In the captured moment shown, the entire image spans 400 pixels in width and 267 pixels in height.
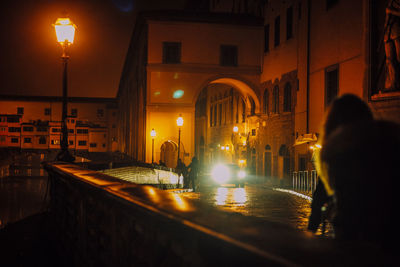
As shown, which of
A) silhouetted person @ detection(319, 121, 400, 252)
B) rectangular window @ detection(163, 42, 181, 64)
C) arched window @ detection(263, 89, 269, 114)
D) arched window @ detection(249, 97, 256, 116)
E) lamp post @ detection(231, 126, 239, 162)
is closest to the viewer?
silhouetted person @ detection(319, 121, 400, 252)

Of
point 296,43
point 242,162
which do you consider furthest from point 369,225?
point 242,162

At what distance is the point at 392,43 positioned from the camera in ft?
51.9

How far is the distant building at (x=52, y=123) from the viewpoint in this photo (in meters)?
112

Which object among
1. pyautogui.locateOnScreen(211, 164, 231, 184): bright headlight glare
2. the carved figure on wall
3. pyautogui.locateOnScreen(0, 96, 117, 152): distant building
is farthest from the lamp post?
pyautogui.locateOnScreen(0, 96, 117, 152): distant building

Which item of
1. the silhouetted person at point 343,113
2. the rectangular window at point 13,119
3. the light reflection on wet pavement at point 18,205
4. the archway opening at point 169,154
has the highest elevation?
the rectangular window at point 13,119

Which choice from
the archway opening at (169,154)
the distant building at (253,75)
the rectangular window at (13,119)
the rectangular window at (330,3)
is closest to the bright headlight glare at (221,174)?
the distant building at (253,75)

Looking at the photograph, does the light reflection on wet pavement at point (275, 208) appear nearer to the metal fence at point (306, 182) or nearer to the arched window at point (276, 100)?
the metal fence at point (306, 182)

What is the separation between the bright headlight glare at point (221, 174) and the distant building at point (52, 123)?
85373mm

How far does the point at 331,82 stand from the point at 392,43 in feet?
26.6

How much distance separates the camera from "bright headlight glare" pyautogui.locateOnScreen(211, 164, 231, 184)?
2731 cm

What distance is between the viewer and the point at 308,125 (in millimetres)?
26188

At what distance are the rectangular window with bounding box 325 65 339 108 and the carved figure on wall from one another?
6.89 metres

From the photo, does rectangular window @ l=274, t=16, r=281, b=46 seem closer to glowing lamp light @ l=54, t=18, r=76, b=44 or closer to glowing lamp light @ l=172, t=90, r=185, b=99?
glowing lamp light @ l=172, t=90, r=185, b=99

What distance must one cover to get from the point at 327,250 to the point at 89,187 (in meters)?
3.48
